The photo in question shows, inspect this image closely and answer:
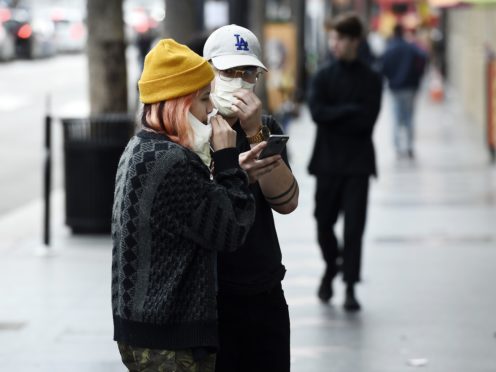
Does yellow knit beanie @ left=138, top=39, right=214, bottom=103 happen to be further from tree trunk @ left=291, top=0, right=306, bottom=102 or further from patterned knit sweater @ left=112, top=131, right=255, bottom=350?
tree trunk @ left=291, top=0, right=306, bottom=102

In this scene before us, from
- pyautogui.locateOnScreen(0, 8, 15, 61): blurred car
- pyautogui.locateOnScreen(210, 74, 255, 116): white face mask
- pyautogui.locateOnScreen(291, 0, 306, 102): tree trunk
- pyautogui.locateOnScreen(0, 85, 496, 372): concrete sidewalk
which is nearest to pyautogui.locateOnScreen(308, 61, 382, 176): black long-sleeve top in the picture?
pyautogui.locateOnScreen(0, 85, 496, 372): concrete sidewalk

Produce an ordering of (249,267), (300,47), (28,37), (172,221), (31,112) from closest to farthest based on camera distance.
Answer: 1. (172,221)
2. (249,267)
3. (31,112)
4. (300,47)
5. (28,37)

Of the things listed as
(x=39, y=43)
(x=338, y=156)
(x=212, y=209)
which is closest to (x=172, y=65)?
(x=212, y=209)

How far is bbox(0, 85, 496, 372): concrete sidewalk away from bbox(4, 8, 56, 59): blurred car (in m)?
30.9

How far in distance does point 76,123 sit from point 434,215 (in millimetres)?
3772

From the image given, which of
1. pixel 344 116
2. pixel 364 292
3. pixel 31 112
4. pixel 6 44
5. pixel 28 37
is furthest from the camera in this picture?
pixel 28 37

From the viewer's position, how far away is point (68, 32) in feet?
179

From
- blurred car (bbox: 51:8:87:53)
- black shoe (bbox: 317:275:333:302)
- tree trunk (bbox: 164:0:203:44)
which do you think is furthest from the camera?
blurred car (bbox: 51:8:87:53)

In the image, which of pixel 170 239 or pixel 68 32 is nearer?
pixel 170 239

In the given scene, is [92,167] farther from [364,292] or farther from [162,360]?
[162,360]

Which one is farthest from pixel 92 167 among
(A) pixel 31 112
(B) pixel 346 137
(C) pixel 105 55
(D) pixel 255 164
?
(A) pixel 31 112

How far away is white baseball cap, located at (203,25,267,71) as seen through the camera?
14.8ft

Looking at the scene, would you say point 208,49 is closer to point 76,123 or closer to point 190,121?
point 190,121

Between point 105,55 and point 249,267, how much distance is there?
7.72 meters
